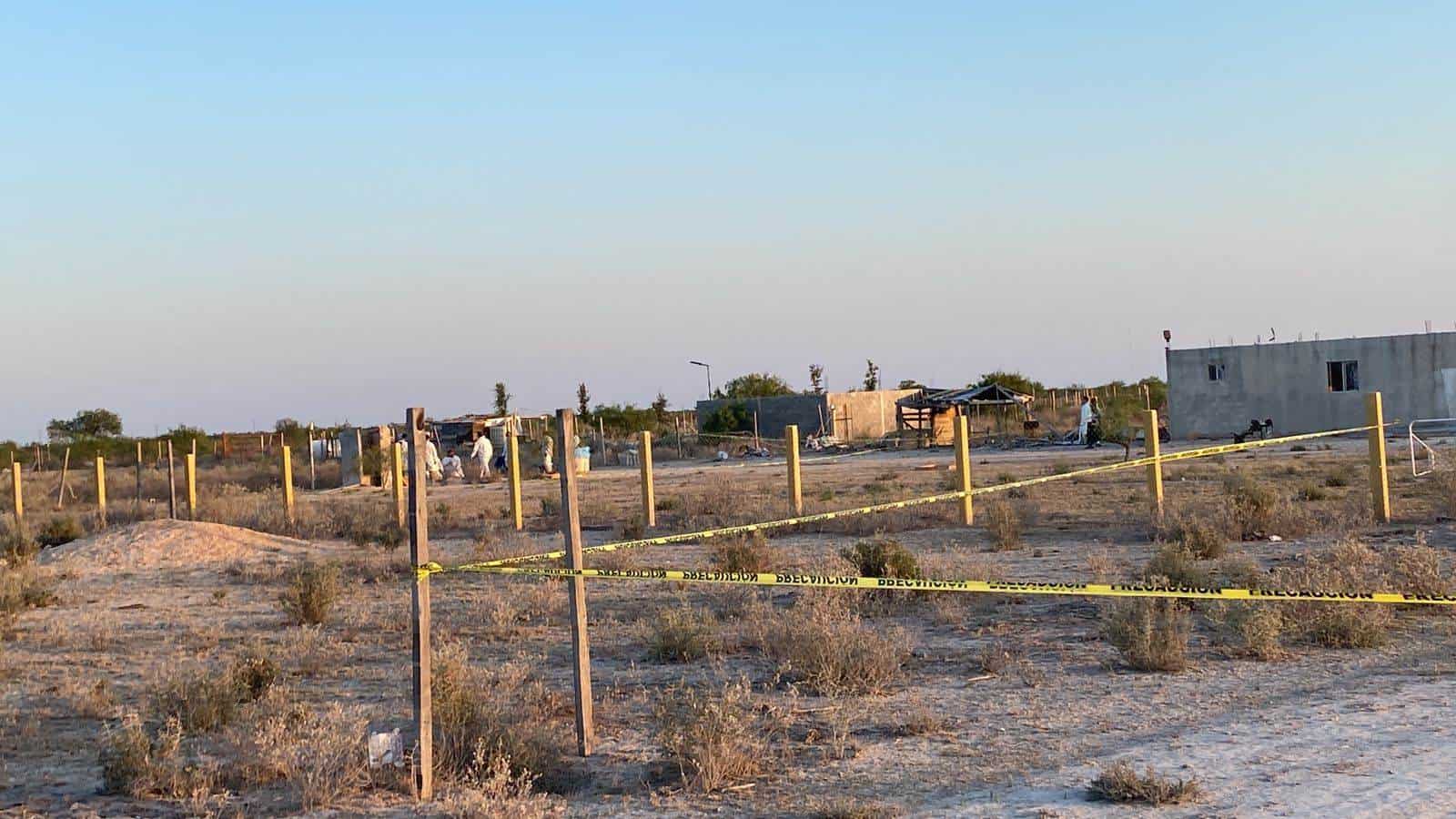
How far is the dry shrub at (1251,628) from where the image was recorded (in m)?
9.48

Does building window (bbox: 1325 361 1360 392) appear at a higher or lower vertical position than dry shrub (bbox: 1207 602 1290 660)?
higher

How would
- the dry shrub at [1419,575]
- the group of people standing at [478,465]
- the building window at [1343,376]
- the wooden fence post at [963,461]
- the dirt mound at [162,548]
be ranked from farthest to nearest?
1. the building window at [1343,376]
2. the group of people standing at [478,465]
3. the dirt mound at [162,548]
4. the wooden fence post at [963,461]
5. the dry shrub at [1419,575]

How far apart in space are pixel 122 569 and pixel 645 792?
48.2ft

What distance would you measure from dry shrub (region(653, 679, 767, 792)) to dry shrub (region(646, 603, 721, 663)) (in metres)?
2.68

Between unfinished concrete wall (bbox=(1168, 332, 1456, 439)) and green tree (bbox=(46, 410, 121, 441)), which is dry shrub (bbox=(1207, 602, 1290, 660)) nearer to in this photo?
unfinished concrete wall (bbox=(1168, 332, 1456, 439))

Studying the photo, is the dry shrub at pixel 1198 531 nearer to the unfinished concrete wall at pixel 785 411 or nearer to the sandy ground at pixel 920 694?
the sandy ground at pixel 920 694

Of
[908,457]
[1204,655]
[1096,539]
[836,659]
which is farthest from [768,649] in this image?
[908,457]

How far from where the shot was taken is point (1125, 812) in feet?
20.3

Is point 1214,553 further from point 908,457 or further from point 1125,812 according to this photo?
point 908,457

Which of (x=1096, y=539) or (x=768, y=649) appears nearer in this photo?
(x=768, y=649)

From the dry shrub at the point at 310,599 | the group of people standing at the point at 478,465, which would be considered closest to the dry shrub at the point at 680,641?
the dry shrub at the point at 310,599

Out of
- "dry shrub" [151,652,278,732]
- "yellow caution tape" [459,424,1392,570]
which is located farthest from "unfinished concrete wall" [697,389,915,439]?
"dry shrub" [151,652,278,732]

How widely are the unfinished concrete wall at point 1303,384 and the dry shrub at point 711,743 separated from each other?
39.7m

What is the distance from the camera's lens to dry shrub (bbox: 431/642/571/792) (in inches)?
284
